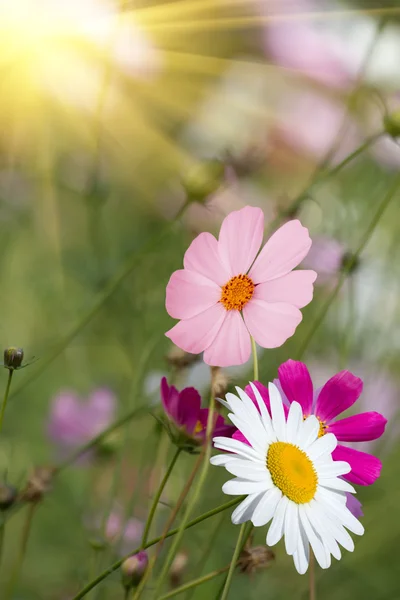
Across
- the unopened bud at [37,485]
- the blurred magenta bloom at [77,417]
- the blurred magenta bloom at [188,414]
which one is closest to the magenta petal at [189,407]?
the blurred magenta bloom at [188,414]

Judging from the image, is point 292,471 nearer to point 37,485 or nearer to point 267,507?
point 267,507

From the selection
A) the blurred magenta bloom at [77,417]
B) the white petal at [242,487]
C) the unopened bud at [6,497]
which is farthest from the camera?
the blurred magenta bloom at [77,417]

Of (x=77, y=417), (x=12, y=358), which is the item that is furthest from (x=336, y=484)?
(x=77, y=417)

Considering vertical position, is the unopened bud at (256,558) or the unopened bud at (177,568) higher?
the unopened bud at (256,558)

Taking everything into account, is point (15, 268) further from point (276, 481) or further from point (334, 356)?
point (276, 481)

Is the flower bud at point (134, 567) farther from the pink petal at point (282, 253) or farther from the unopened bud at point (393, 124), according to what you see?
the unopened bud at point (393, 124)
